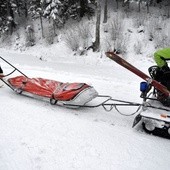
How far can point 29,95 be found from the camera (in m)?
5.83

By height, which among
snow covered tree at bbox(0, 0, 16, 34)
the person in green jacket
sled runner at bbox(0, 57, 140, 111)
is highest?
the person in green jacket

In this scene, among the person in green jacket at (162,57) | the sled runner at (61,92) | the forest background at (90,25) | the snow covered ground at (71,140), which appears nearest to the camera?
the snow covered ground at (71,140)

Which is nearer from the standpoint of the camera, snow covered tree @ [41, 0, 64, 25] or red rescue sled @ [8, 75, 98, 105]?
red rescue sled @ [8, 75, 98, 105]

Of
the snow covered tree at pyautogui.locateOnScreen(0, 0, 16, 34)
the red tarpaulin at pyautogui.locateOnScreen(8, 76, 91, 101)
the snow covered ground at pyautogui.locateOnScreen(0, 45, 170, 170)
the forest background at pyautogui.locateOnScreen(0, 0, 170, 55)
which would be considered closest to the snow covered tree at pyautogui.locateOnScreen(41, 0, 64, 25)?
the forest background at pyautogui.locateOnScreen(0, 0, 170, 55)

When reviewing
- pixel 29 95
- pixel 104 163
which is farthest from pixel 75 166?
pixel 29 95

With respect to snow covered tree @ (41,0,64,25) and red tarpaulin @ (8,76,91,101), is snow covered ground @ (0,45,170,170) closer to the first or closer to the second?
red tarpaulin @ (8,76,91,101)

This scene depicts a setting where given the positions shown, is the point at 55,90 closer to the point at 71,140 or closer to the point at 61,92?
the point at 61,92

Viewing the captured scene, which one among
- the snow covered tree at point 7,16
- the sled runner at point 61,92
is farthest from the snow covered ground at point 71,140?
the snow covered tree at point 7,16

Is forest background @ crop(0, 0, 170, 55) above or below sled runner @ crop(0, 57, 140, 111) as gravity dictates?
below

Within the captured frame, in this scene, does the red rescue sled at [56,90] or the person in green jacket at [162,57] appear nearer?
the person in green jacket at [162,57]

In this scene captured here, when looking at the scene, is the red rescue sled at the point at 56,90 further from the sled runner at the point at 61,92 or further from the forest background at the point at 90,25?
the forest background at the point at 90,25

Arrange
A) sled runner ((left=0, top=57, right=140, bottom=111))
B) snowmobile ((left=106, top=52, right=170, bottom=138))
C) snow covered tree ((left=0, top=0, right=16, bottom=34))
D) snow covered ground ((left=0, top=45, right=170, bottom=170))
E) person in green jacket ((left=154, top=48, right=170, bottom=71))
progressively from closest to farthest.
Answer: snow covered ground ((left=0, top=45, right=170, bottom=170)) < snowmobile ((left=106, top=52, right=170, bottom=138)) < person in green jacket ((left=154, top=48, right=170, bottom=71)) < sled runner ((left=0, top=57, right=140, bottom=111)) < snow covered tree ((left=0, top=0, right=16, bottom=34))

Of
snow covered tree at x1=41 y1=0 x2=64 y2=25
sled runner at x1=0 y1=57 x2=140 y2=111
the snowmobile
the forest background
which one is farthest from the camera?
snow covered tree at x1=41 y1=0 x2=64 y2=25

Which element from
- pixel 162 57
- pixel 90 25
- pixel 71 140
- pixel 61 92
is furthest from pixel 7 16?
pixel 71 140
